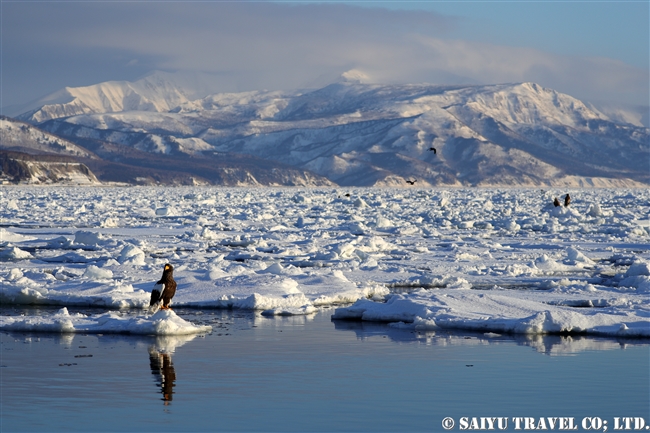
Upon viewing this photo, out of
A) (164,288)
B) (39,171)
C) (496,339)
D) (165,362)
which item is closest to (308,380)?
(165,362)

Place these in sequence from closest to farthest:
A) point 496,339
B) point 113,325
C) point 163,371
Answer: point 163,371 → point 496,339 → point 113,325

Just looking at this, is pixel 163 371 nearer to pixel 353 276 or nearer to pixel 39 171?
pixel 353 276

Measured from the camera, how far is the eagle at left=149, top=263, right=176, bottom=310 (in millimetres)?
13383

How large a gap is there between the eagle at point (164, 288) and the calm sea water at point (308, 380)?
86 centimetres

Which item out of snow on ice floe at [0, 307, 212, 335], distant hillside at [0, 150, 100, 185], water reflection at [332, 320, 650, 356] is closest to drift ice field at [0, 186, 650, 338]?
snow on ice floe at [0, 307, 212, 335]

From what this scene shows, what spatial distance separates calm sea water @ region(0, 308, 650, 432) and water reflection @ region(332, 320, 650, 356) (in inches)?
1.0

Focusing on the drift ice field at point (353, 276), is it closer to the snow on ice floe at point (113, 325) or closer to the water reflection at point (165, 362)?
the snow on ice floe at point (113, 325)

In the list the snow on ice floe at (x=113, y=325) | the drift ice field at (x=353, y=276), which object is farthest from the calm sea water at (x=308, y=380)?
the drift ice field at (x=353, y=276)

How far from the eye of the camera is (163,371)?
10359 millimetres

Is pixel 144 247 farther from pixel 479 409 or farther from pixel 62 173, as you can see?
pixel 62 173

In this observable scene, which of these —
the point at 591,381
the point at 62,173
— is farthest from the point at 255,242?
the point at 62,173

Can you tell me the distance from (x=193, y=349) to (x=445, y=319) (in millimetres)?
3866

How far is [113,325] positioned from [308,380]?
12.9 feet

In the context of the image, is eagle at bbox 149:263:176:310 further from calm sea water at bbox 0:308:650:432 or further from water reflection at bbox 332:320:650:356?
water reflection at bbox 332:320:650:356
